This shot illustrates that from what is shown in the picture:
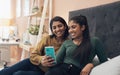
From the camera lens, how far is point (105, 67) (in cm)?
120

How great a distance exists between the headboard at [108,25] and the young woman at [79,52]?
0.80 ft

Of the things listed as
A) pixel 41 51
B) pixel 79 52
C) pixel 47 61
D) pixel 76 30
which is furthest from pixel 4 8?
pixel 79 52

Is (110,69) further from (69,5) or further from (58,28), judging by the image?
(69,5)

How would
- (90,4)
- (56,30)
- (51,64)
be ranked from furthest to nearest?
(90,4), (56,30), (51,64)

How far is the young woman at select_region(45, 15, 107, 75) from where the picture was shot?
5.12 feet

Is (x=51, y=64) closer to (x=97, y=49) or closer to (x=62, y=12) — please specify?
(x=97, y=49)

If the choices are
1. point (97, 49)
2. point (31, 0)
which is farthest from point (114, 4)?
point (31, 0)

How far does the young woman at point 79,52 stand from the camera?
156 cm

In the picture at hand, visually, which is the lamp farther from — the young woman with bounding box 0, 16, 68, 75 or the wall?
the young woman with bounding box 0, 16, 68, 75

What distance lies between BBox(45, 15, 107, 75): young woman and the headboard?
245 millimetres

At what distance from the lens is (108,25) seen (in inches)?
75.0

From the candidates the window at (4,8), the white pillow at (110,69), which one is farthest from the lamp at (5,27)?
the white pillow at (110,69)

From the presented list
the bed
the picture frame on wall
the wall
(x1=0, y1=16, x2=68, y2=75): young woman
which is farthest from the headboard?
the picture frame on wall

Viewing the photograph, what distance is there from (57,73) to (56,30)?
1.69 feet
